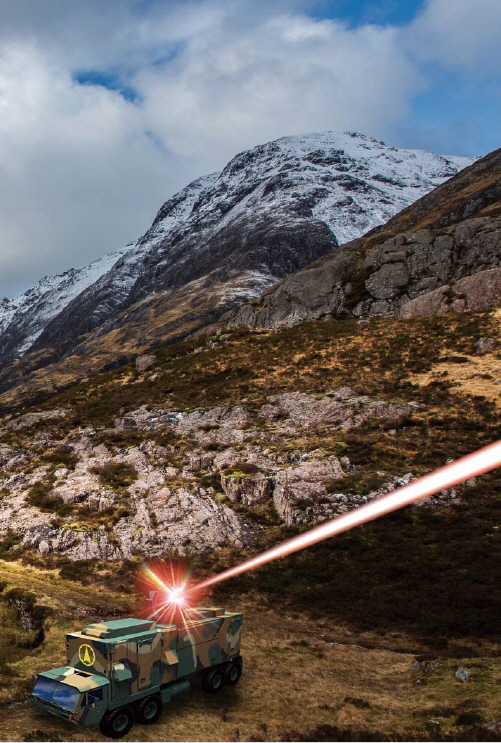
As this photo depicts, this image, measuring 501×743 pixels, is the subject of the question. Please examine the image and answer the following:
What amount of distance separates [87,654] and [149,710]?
7.82ft

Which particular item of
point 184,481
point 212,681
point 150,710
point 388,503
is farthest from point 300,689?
point 184,481

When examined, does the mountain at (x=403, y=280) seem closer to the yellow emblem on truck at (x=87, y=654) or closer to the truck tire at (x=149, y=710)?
the truck tire at (x=149, y=710)

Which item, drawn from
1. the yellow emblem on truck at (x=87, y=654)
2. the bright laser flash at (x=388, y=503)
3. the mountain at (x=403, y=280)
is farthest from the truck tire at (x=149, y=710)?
the mountain at (x=403, y=280)

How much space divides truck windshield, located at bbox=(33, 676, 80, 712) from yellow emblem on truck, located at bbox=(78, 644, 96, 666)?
746 millimetres

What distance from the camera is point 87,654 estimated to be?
40.4 ft

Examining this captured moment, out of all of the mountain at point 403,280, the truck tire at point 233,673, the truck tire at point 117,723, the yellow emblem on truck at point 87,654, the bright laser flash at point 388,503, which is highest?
the mountain at point 403,280

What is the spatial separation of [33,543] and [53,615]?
401 inches

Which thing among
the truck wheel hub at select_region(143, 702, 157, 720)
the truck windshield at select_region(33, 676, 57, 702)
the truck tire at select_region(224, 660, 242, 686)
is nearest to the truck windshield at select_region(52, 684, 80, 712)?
the truck windshield at select_region(33, 676, 57, 702)

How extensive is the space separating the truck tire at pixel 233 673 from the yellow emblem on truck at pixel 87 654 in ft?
15.6

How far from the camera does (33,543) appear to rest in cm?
2809

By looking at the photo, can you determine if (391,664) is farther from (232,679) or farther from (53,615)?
(53,615)

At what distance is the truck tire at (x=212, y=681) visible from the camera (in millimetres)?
14487

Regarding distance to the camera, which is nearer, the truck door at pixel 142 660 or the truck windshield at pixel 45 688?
the truck windshield at pixel 45 688

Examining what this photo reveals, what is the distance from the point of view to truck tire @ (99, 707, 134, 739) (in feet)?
38.2
